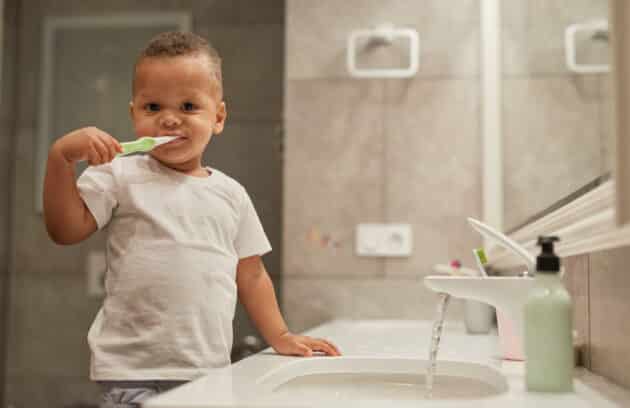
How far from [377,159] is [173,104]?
3.52 ft

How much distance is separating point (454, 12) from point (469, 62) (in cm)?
15

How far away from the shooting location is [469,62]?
198 cm

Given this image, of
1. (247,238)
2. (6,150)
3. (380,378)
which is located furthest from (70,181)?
(6,150)

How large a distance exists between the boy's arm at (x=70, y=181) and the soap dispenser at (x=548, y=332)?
1.62 feet

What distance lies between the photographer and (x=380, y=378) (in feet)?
3.02

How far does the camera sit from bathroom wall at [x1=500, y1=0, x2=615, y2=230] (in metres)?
0.87

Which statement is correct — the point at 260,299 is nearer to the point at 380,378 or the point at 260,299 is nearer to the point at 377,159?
the point at 380,378

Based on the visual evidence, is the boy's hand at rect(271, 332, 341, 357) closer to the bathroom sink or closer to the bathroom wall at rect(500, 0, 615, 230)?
the bathroom sink

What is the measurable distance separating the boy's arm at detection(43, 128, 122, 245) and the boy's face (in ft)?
0.44

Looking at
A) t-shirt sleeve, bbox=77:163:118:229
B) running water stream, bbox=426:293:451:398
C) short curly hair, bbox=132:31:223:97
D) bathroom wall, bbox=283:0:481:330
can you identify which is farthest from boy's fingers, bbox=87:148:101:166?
bathroom wall, bbox=283:0:481:330

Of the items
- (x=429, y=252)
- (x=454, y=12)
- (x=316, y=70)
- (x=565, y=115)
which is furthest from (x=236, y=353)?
(x=565, y=115)

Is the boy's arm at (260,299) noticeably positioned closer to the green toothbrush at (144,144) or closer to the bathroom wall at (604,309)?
the green toothbrush at (144,144)

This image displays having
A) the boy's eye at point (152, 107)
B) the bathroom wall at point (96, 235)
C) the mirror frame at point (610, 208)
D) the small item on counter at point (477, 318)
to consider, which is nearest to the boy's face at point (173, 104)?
the boy's eye at point (152, 107)

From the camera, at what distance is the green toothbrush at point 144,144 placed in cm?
85
